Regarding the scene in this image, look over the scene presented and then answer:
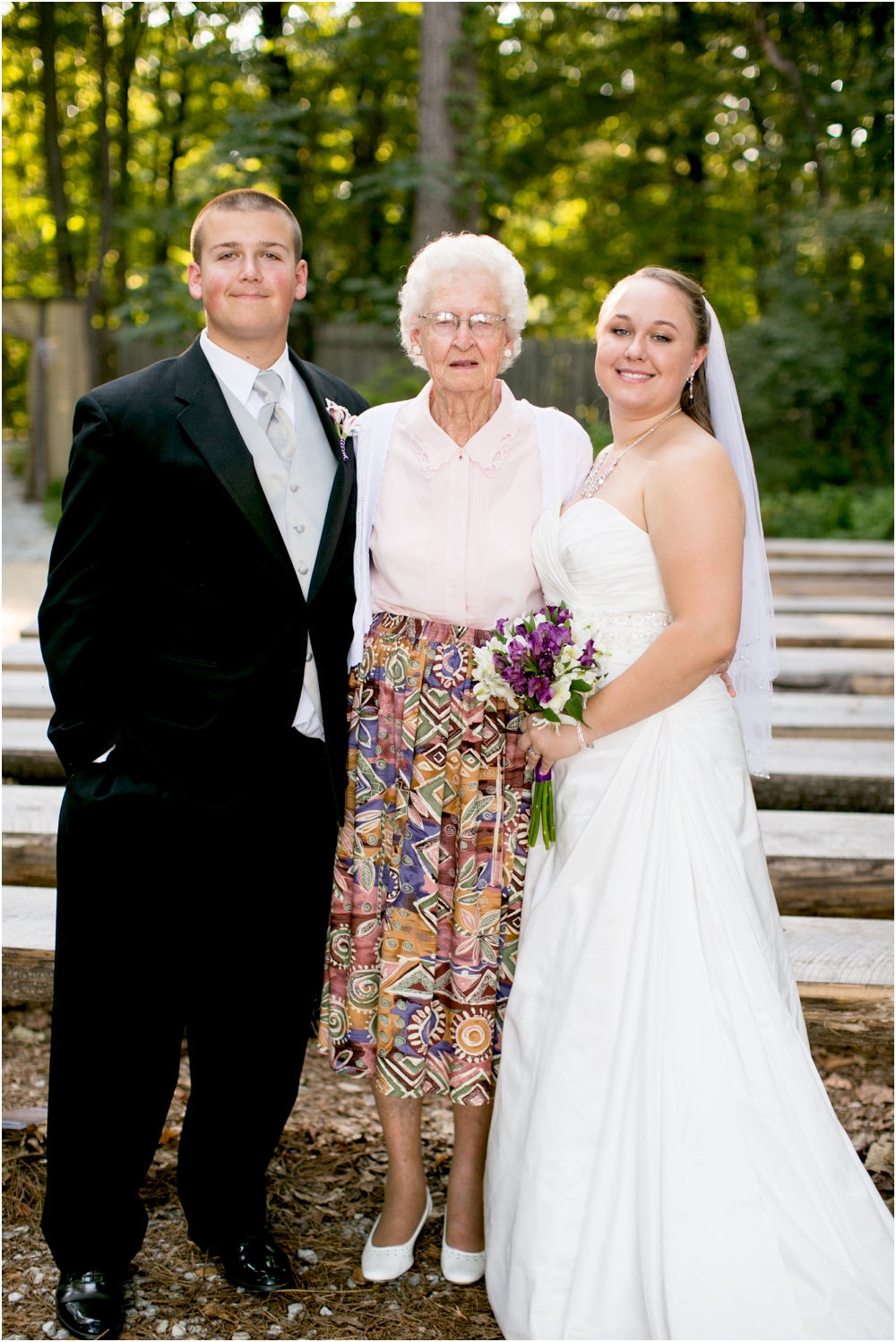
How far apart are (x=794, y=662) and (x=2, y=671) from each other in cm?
375

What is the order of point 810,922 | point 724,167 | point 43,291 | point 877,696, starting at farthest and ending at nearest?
point 43,291
point 724,167
point 877,696
point 810,922

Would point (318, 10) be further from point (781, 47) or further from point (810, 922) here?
point (810, 922)

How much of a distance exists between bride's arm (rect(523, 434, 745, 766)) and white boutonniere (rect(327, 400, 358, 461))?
745 millimetres

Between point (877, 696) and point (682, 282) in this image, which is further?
point (877, 696)

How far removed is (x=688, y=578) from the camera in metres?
2.38

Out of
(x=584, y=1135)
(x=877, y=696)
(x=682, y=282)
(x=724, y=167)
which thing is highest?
(x=724, y=167)

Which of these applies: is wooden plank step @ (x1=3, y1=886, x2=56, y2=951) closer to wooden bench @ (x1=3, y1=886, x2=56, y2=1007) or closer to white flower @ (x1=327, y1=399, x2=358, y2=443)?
wooden bench @ (x1=3, y1=886, x2=56, y2=1007)

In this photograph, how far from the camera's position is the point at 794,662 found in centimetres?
524

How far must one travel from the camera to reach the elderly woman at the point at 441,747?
8.67 ft

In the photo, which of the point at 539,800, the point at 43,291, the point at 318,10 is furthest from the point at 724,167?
the point at 539,800

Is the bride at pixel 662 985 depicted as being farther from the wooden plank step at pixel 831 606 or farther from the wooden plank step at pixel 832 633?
the wooden plank step at pixel 831 606

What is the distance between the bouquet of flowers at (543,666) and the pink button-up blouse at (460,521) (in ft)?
0.64

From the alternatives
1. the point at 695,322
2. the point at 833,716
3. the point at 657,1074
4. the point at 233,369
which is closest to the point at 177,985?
the point at 657,1074

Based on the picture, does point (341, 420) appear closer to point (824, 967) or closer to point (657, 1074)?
point (657, 1074)
